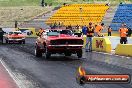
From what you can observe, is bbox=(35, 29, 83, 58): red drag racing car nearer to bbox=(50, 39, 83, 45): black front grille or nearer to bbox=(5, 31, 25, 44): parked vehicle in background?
bbox=(50, 39, 83, 45): black front grille

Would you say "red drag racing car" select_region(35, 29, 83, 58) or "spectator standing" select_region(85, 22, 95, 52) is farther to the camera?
"spectator standing" select_region(85, 22, 95, 52)

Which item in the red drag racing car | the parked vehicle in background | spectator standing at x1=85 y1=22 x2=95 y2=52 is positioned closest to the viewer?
the red drag racing car

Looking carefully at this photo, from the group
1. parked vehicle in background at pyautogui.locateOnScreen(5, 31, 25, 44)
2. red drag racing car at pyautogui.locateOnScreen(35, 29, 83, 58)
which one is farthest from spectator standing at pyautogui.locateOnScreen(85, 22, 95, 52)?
parked vehicle in background at pyautogui.locateOnScreen(5, 31, 25, 44)

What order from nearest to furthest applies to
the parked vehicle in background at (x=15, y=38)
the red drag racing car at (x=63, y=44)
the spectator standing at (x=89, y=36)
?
the red drag racing car at (x=63, y=44), the spectator standing at (x=89, y=36), the parked vehicle in background at (x=15, y=38)

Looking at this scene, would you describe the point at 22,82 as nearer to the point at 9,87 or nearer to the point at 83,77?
the point at 9,87

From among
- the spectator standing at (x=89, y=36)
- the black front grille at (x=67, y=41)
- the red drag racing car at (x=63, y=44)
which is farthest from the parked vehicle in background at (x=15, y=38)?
the black front grille at (x=67, y=41)

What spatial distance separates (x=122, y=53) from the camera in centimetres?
2338

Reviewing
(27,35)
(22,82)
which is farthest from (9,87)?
(27,35)

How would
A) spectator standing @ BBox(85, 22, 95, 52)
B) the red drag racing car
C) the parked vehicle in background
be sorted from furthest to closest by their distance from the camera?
the parked vehicle in background → spectator standing @ BBox(85, 22, 95, 52) → the red drag racing car

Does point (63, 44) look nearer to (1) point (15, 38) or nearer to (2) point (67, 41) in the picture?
(2) point (67, 41)

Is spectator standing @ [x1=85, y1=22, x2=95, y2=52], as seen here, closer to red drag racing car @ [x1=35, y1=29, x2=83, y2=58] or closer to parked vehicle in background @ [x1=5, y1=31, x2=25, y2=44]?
red drag racing car @ [x1=35, y1=29, x2=83, y2=58]

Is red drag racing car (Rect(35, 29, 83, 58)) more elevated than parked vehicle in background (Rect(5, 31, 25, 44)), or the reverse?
red drag racing car (Rect(35, 29, 83, 58))

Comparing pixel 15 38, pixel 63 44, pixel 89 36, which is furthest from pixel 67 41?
pixel 15 38

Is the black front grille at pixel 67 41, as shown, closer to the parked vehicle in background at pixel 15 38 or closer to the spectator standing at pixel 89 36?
the spectator standing at pixel 89 36
